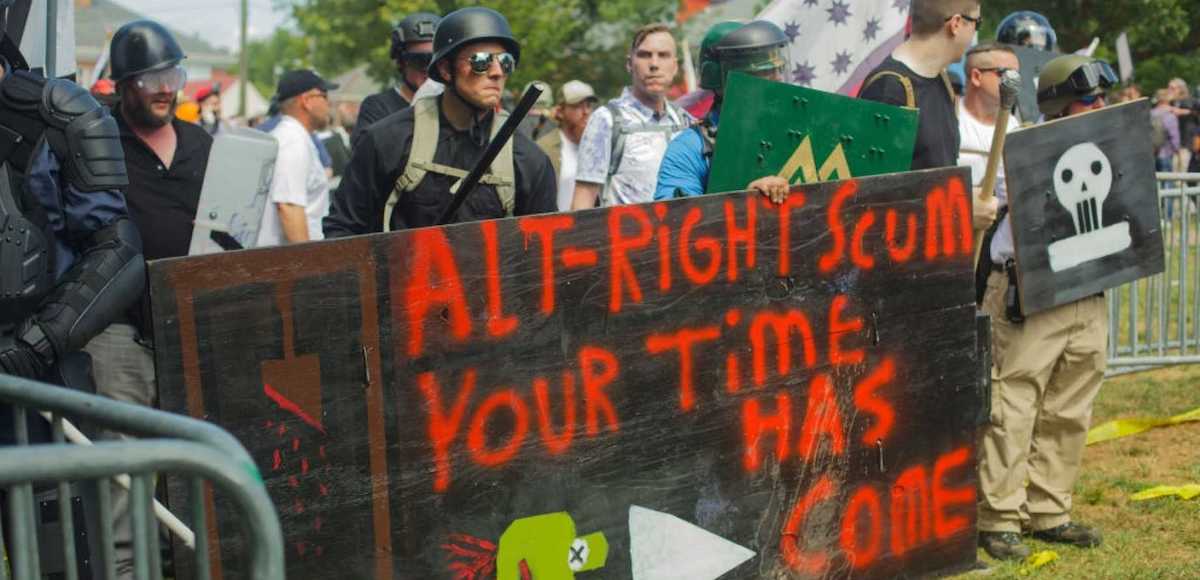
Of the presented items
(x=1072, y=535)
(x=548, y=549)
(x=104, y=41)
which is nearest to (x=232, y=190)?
(x=548, y=549)

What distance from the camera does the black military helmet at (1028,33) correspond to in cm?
908

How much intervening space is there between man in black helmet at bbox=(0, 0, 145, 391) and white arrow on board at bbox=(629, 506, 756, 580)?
1.57 meters

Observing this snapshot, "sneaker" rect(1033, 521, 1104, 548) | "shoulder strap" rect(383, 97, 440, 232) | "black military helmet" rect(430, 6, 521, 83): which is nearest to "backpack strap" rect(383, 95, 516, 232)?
"shoulder strap" rect(383, 97, 440, 232)

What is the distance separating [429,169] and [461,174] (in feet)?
0.33

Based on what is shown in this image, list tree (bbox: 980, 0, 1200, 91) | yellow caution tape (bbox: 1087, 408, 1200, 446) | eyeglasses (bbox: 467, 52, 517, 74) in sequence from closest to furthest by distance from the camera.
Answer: eyeglasses (bbox: 467, 52, 517, 74) < yellow caution tape (bbox: 1087, 408, 1200, 446) < tree (bbox: 980, 0, 1200, 91)

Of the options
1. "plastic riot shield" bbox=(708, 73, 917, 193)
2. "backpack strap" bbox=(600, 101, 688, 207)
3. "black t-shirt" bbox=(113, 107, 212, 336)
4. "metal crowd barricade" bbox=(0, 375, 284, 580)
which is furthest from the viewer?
"backpack strap" bbox=(600, 101, 688, 207)

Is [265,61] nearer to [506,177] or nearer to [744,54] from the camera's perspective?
[744,54]

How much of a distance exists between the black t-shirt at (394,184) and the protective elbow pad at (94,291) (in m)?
0.72

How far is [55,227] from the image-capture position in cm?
436

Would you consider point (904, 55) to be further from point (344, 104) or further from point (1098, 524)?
point (344, 104)

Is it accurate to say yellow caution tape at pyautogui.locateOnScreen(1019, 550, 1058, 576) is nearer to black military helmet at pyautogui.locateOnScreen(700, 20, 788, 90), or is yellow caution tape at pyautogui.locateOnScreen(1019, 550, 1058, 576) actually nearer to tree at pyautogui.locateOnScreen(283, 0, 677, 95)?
black military helmet at pyautogui.locateOnScreen(700, 20, 788, 90)

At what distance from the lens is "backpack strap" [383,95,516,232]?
4.96 metres

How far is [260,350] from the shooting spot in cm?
351

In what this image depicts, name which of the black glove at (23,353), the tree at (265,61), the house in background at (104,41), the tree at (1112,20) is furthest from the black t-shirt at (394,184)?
the tree at (265,61)
